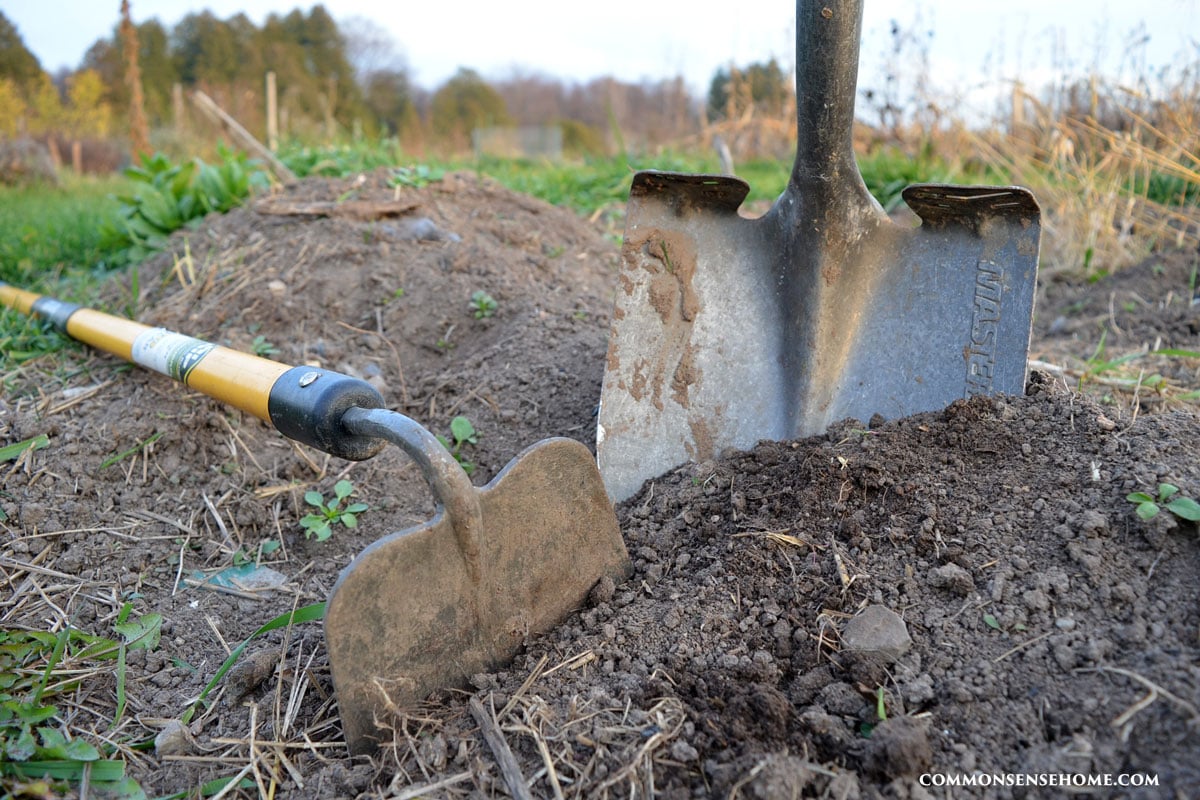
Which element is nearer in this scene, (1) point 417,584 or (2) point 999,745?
(2) point 999,745

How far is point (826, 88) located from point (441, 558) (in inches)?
52.4

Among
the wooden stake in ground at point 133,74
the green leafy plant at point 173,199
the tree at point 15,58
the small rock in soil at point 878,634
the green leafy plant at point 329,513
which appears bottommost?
the green leafy plant at point 329,513

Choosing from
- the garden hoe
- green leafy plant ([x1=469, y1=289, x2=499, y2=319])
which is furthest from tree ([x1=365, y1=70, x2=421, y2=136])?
the garden hoe

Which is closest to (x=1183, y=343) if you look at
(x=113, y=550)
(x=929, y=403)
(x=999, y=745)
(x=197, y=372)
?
(x=929, y=403)

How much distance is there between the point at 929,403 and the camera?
5.99ft

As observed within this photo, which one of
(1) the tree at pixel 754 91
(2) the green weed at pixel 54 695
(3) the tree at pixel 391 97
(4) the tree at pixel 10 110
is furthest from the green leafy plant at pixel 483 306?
(3) the tree at pixel 391 97

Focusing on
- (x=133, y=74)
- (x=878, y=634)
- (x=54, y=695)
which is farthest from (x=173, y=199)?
(x=133, y=74)

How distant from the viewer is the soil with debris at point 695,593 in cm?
110

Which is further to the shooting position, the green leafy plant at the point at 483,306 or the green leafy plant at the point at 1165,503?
the green leafy plant at the point at 483,306

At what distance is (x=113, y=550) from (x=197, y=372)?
1.46 feet

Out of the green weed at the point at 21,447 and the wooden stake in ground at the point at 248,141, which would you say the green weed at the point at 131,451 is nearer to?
the green weed at the point at 21,447

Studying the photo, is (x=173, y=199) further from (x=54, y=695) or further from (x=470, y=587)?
(x=470, y=587)

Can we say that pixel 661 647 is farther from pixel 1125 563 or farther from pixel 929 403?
pixel 929 403

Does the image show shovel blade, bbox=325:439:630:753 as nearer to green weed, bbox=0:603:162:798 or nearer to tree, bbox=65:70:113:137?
green weed, bbox=0:603:162:798
